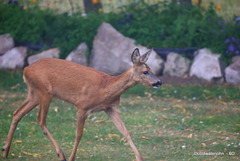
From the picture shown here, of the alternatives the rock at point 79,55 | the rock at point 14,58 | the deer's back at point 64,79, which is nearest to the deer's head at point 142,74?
the deer's back at point 64,79

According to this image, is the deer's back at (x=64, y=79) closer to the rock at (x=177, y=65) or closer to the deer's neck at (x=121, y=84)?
the deer's neck at (x=121, y=84)

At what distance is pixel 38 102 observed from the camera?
6293 mm

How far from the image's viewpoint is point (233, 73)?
10094 millimetres

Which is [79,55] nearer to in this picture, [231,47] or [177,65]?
[177,65]

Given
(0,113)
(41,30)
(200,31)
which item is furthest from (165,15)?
(0,113)

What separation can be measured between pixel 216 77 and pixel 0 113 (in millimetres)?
5313

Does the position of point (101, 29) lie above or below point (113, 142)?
above

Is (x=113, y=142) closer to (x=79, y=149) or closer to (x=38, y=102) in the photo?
(x=79, y=149)

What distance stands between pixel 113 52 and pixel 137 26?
1.11 m

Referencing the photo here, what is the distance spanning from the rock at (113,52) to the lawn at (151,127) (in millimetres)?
952

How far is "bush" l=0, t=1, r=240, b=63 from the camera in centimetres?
1088

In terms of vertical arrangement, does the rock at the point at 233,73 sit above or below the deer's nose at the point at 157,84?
below

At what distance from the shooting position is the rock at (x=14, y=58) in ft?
38.0

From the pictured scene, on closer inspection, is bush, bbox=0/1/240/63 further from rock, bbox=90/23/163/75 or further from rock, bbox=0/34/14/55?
rock, bbox=90/23/163/75
